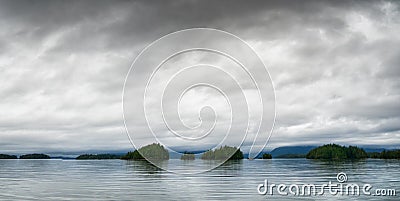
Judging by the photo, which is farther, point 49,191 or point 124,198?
point 49,191

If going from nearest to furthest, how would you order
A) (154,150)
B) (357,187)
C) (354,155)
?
1. (357,187)
2. (154,150)
3. (354,155)

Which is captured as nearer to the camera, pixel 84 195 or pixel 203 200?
pixel 203 200

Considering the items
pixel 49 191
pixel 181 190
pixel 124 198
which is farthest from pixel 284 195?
pixel 49 191

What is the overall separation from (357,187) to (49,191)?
26.4m

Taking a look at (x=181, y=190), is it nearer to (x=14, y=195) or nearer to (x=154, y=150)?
(x=14, y=195)

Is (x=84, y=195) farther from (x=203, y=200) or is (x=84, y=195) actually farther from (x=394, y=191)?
(x=394, y=191)

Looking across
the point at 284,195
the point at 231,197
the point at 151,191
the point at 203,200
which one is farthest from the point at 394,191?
the point at 151,191

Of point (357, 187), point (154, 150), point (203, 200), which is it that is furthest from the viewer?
point (154, 150)

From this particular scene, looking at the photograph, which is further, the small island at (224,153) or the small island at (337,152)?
the small island at (337,152)

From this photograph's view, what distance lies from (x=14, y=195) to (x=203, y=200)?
14982 mm

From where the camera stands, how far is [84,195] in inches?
1265

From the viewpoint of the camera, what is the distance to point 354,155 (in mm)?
186125

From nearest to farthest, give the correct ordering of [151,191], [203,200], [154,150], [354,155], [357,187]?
1. [203,200]
2. [151,191]
3. [357,187]
4. [154,150]
5. [354,155]

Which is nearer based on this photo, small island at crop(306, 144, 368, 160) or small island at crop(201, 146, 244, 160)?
small island at crop(201, 146, 244, 160)
